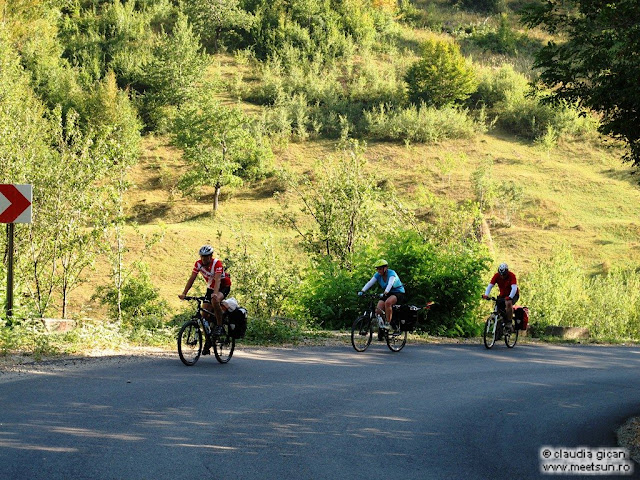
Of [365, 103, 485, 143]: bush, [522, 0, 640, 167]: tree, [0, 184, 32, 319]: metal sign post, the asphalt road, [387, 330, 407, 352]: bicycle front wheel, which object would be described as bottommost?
[387, 330, 407, 352]: bicycle front wheel

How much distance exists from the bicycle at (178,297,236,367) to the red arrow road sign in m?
3.50

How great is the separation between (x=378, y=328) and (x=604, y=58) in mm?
8335

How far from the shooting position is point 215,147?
5494 centimetres

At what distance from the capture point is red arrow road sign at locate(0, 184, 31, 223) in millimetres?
14281

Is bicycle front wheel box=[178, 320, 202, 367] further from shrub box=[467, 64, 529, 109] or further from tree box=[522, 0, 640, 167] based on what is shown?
shrub box=[467, 64, 529, 109]

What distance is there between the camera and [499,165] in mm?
60906

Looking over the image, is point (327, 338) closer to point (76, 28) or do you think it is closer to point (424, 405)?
point (424, 405)

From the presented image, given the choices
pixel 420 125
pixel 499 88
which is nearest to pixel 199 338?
pixel 420 125

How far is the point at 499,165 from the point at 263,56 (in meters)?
32.5

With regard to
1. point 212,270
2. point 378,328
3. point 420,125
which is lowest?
point 378,328

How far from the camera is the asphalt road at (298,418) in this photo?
24.3ft

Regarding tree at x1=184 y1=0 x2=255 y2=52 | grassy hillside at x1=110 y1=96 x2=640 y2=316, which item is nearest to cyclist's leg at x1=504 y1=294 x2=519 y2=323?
grassy hillside at x1=110 y1=96 x2=640 y2=316

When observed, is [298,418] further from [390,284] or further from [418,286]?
[418,286]

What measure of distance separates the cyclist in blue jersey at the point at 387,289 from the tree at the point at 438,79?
54.4 metres
